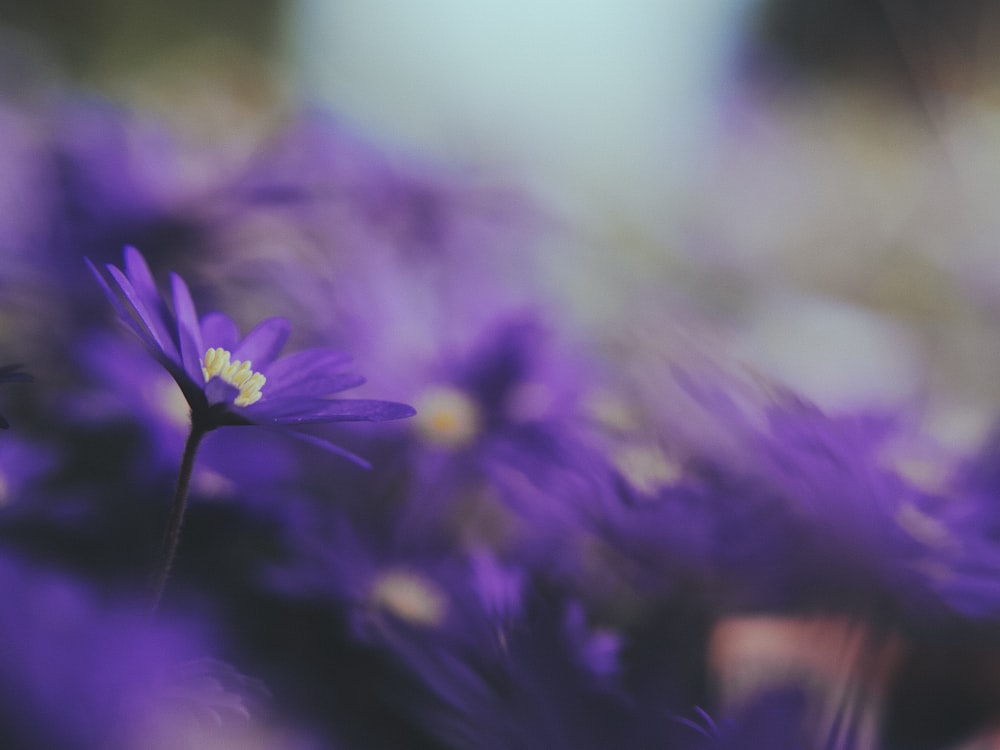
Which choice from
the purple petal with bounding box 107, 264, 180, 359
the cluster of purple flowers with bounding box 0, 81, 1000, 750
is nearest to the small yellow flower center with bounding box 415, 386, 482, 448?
the cluster of purple flowers with bounding box 0, 81, 1000, 750

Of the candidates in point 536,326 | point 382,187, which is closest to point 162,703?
point 536,326

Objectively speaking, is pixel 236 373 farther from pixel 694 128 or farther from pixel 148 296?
pixel 694 128

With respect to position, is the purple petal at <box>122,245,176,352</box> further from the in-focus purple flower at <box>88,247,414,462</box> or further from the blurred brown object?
the blurred brown object

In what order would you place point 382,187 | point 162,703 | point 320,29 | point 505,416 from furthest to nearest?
1. point 320,29
2. point 382,187
3. point 505,416
4. point 162,703

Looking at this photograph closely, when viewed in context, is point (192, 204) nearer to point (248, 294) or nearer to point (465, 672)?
point (248, 294)

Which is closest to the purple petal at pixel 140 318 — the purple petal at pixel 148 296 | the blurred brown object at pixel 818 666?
the purple petal at pixel 148 296

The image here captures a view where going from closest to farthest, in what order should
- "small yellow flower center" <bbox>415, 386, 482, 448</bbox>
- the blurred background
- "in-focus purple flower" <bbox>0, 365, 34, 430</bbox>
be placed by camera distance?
"in-focus purple flower" <bbox>0, 365, 34, 430</bbox> < "small yellow flower center" <bbox>415, 386, 482, 448</bbox> < the blurred background
